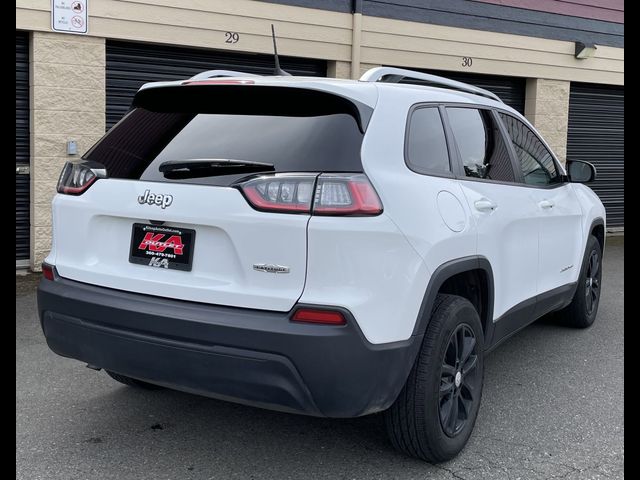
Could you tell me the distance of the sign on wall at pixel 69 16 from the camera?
7.50 meters

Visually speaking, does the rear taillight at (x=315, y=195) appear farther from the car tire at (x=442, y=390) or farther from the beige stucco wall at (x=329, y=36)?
the beige stucco wall at (x=329, y=36)

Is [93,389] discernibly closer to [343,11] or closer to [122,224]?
[122,224]

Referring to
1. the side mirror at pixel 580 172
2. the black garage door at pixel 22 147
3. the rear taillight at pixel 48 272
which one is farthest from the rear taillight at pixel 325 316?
the black garage door at pixel 22 147

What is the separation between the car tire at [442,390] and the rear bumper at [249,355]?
0.59ft

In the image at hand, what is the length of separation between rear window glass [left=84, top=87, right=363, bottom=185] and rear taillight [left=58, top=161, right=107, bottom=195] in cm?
5

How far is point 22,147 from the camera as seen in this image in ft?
25.5

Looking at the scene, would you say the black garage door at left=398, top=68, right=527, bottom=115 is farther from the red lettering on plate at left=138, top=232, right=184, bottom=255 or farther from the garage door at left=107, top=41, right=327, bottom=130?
the red lettering on plate at left=138, top=232, right=184, bottom=255

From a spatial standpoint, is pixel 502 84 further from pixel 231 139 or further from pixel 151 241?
pixel 151 241

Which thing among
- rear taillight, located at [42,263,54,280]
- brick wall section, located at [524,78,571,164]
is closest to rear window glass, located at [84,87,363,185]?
rear taillight, located at [42,263,54,280]

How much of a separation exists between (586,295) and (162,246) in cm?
400

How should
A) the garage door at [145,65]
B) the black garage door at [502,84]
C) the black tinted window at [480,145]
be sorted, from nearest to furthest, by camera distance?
1. the black tinted window at [480,145]
2. the garage door at [145,65]
3. the black garage door at [502,84]

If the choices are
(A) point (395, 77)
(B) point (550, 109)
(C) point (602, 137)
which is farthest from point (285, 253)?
(C) point (602, 137)

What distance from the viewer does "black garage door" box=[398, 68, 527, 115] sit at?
11.0m

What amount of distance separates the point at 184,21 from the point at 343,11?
2.19 m
